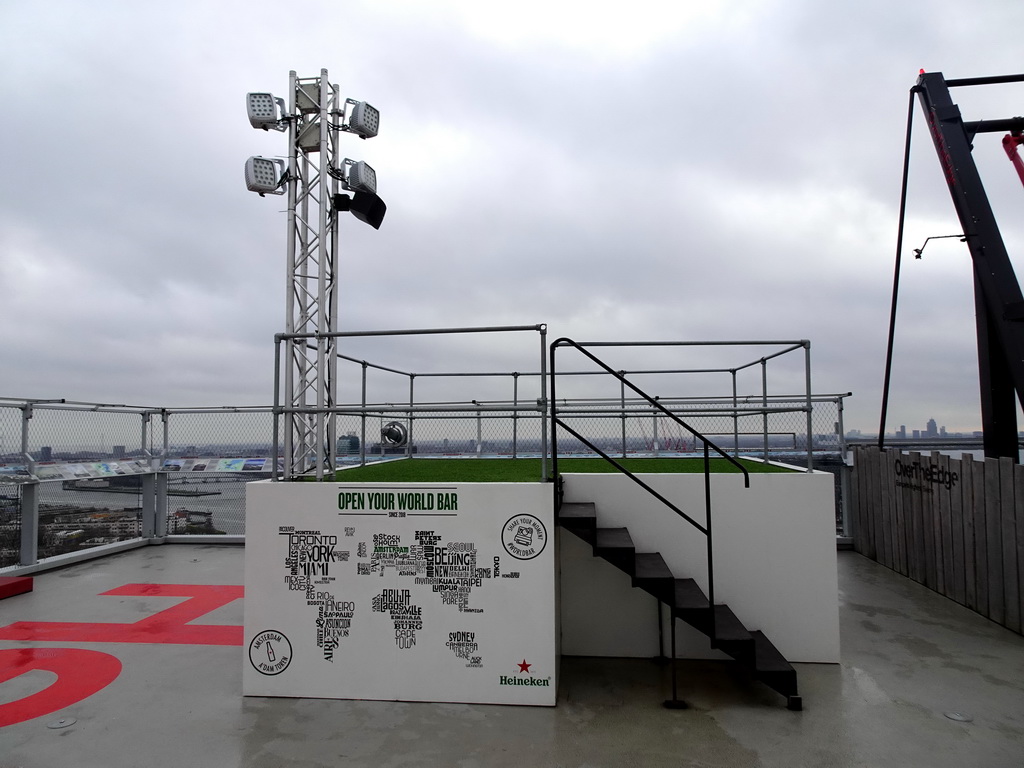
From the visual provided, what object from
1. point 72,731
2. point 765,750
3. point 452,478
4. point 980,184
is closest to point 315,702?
point 72,731

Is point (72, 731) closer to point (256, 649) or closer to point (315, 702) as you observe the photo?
point (256, 649)

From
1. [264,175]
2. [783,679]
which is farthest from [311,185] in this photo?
[783,679]

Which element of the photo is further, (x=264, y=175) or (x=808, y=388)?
(x=264, y=175)

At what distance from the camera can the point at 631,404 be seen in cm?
662

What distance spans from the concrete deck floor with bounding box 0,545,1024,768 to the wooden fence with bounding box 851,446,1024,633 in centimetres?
73

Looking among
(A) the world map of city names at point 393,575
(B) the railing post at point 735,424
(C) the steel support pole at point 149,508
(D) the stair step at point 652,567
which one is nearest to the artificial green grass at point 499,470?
(B) the railing post at point 735,424

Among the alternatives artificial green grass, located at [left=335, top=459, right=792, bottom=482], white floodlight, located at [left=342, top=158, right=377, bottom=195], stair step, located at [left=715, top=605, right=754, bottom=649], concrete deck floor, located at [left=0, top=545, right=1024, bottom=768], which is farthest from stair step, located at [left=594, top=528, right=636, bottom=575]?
white floodlight, located at [left=342, top=158, right=377, bottom=195]

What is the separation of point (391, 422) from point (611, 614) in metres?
3.40

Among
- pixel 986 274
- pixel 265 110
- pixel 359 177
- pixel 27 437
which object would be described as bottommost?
pixel 27 437

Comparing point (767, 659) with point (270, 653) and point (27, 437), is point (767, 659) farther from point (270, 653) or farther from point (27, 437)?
point (27, 437)

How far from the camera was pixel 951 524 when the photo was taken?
695 centimetres

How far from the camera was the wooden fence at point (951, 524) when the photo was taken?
595 cm

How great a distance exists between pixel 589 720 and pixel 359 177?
537cm

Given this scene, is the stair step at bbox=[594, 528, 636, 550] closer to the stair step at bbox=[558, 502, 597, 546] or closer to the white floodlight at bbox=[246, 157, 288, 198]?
the stair step at bbox=[558, 502, 597, 546]
